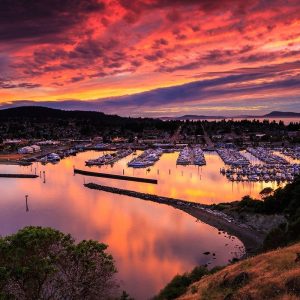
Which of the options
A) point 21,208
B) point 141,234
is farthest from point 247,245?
point 21,208

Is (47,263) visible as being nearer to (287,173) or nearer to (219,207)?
(219,207)

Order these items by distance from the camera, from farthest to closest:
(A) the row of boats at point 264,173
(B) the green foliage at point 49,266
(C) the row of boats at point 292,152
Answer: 1. (C) the row of boats at point 292,152
2. (A) the row of boats at point 264,173
3. (B) the green foliage at point 49,266

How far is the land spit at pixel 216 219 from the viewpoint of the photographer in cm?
2902

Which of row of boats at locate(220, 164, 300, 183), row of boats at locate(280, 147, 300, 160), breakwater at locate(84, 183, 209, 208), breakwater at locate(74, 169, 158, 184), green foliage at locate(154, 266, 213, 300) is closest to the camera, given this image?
green foliage at locate(154, 266, 213, 300)

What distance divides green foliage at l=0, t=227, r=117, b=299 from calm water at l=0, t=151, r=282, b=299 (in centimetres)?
932

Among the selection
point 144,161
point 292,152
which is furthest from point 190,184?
point 292,152

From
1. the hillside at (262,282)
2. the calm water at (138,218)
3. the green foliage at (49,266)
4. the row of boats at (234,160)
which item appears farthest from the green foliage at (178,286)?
the row of boats at (234,160)

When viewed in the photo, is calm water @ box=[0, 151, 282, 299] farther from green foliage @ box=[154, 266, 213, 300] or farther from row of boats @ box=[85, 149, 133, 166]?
row of boats @ box=[85, 149, 133, 166]

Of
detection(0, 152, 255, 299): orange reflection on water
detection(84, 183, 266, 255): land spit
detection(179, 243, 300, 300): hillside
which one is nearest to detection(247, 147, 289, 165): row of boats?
detection(0, 152, 255, 299): orange reflection on water

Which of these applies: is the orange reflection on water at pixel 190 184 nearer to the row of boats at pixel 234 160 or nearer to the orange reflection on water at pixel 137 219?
the orange reflection on water at pixel 137 219

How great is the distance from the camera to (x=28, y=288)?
1173 centimetres

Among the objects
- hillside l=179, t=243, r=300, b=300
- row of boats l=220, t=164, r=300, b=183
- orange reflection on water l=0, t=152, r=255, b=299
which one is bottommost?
orange reflection on water l=0, t=152, r=255, b=299

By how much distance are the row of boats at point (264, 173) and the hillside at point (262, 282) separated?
44424 millimetres

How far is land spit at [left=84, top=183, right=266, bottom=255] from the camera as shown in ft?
95.2
